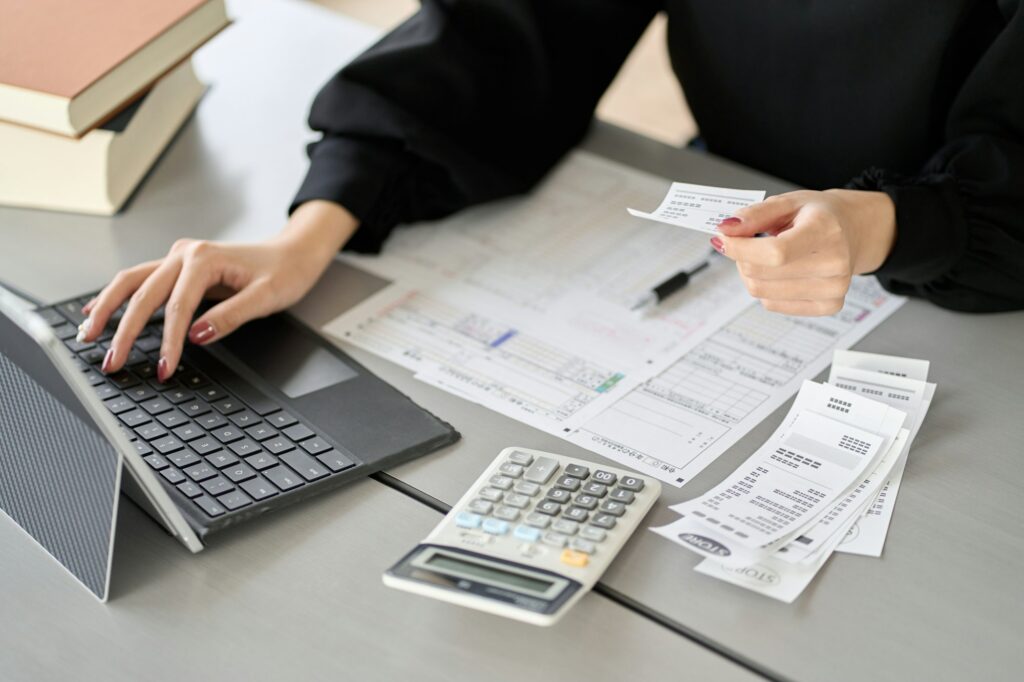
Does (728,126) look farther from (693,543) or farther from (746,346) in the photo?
(693,543)

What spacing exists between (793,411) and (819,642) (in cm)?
23

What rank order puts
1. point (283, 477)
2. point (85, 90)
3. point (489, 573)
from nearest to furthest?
point (489, 573) → point (283, 477) → point (85, 90)

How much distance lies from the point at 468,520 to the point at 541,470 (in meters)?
0.07

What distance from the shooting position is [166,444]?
0.81 metres

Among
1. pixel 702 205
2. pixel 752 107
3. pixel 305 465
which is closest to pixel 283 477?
pixel 305 465

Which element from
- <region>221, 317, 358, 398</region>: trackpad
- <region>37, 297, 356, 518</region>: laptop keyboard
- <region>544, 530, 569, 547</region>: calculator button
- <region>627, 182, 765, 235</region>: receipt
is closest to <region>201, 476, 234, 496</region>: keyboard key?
<region>37, 297, 356, 518</region>: laptop keyboard

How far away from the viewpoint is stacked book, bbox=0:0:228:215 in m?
1.04

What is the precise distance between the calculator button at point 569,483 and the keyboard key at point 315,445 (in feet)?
0.58

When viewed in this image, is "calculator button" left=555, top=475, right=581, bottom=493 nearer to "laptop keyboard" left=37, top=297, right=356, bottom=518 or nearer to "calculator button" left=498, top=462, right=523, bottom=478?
"calculator button" left=498, top=462, right=523, bottom=478

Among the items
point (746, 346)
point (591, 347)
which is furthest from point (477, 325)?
point (746, 346)

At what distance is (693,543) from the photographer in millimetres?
735

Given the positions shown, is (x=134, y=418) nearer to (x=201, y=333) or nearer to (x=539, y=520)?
(x=201, y=333)

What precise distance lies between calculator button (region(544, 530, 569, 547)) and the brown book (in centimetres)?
62

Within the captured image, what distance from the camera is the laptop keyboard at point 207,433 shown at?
2.55 feet
